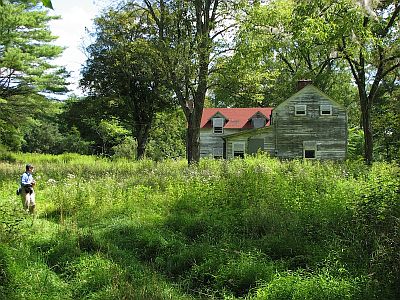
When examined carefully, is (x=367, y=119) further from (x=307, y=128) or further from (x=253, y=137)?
(x=253, y=137)

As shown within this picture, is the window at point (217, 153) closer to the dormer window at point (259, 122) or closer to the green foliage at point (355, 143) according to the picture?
the dormer window at point (259, 122)

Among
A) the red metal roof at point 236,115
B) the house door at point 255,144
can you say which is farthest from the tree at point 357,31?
the red metal roof at point 236,115

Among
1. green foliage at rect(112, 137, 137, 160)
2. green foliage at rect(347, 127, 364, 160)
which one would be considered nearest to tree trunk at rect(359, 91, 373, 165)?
green foliage at rect(347, 127, 364, 160)

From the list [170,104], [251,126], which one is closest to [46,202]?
A: [170,104]

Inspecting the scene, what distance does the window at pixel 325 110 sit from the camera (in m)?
34.7

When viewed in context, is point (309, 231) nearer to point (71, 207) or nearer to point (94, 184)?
point (71, 207)

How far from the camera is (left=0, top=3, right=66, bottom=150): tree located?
25250mm

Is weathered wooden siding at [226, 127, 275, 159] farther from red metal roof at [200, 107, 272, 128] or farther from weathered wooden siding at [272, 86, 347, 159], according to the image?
red metal roof at [200, 107, 272, 128]

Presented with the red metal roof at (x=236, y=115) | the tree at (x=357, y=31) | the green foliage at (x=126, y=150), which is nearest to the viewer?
the tree at (x=357, y=31)

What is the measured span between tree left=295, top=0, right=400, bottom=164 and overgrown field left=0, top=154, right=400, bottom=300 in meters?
5.03

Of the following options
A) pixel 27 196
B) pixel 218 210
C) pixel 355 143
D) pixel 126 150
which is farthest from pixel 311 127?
pixel 27 196

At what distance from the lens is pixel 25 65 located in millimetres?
26250

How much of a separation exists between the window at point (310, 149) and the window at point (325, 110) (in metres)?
2.53

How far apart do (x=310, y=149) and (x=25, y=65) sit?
22212 mm
